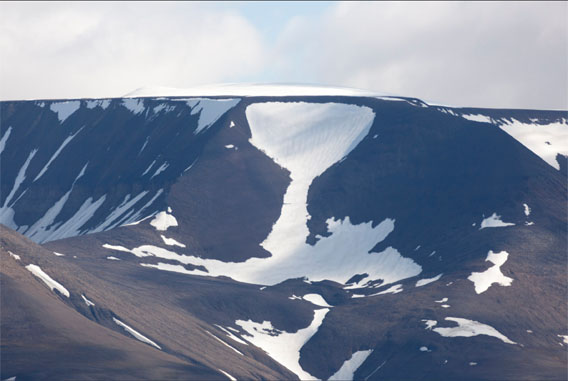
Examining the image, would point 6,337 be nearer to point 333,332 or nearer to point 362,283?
point 333,332

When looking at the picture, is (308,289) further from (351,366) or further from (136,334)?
(136,334)

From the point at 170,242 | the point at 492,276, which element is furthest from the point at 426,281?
the point at 170,242

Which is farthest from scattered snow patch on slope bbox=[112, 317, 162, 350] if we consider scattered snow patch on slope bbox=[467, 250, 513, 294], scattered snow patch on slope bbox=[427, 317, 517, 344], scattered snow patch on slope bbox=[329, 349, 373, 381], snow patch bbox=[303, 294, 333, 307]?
scattered snow patch on slope bbox=[467, 250, 513, 294]

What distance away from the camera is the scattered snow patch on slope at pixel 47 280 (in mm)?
138500

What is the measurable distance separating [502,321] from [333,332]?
1828 centimetres

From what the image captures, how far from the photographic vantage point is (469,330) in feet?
505

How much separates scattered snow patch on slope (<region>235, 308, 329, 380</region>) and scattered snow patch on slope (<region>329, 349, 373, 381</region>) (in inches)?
115

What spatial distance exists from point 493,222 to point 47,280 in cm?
6634

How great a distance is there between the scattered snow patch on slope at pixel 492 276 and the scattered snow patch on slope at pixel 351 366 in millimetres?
16598

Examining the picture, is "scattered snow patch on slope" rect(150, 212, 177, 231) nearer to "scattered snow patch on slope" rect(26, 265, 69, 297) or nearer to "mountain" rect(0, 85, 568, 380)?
"mountain" rect(0, 85, 568, 380)

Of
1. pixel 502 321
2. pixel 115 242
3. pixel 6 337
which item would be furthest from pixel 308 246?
pixel 6 337

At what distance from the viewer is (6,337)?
12425 cm

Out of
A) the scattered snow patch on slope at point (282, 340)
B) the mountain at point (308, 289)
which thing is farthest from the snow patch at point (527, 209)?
the scattered snow patch on slope at point (282, 340)

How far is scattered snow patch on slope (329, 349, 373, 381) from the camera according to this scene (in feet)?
500
